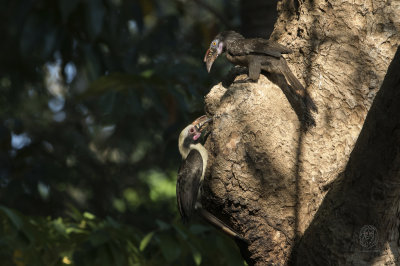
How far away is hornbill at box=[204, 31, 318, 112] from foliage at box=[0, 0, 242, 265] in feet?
3.84

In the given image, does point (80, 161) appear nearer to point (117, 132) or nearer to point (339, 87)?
point (117, 132)

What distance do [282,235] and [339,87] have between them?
910 mm

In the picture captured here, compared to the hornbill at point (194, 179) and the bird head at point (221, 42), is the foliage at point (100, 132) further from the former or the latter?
the bird head at point (221, 42)

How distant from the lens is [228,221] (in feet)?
10.9

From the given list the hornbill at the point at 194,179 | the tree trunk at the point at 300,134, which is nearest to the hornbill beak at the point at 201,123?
the hornbill at the point at 194,179

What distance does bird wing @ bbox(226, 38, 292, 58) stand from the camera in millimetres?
3508

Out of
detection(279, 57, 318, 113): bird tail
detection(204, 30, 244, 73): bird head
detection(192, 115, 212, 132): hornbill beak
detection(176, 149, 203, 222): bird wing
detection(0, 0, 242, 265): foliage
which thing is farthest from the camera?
detection(0, 0, 242, 265): foliage

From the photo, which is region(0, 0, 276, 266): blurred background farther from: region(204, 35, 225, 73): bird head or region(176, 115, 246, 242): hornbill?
region(204, 35, 225, 73): bird head

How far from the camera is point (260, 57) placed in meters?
3.58

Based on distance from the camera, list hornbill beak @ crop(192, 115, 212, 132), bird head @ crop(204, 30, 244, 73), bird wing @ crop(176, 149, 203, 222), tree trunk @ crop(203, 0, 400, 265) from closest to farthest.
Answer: tree trunk @ crop(203, 0, 400, 265) → bird wing @ crop(176, 149, 203, 222) → hornbill beak @ crop(192, 115, 212, 132) → bird head @ crop(204, 30, 244, 73)

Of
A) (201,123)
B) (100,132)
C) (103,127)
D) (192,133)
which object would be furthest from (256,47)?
(100,132)

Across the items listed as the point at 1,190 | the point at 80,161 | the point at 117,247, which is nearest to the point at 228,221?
the point at 117,247

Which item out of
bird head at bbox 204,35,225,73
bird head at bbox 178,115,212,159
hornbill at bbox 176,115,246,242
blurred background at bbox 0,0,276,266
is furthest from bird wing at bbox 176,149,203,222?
bird head at bbox 204,35,225,73

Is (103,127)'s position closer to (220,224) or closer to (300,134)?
(220,224)
